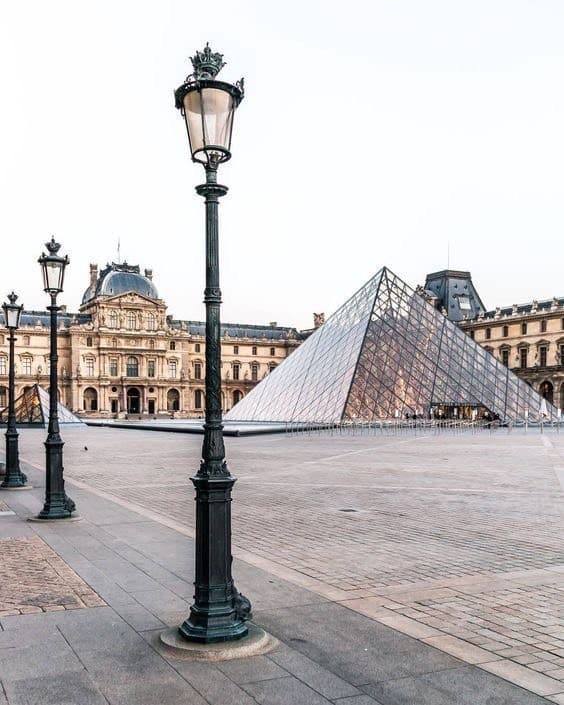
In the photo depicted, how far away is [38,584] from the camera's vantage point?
625 cm

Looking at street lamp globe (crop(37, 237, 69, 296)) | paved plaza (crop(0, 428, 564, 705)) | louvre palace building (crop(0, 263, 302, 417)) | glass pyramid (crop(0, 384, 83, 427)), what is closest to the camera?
paved plaza (crop(0, 428, 564, 705))

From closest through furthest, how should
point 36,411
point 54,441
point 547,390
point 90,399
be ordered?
point 54,441 → point 36,411 → point 547,390 → point 90,399

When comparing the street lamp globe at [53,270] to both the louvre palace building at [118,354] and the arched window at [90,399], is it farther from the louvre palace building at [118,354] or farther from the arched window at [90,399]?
the arched window at [90,399]

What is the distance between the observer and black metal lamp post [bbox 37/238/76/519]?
A: 978 cm

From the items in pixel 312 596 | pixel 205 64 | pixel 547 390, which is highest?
pixel 205 64

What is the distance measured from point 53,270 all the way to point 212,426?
21.2 ft

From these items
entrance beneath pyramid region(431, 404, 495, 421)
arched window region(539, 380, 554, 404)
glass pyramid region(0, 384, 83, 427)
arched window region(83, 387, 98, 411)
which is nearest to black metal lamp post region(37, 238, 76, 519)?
entrance beneath pyramid region(431, 404, 495, 421)

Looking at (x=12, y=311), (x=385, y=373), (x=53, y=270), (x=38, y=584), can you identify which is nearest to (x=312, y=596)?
(x=38, y=584)

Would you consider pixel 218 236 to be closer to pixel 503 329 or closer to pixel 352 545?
pixel 352 545

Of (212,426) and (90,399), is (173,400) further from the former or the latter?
(212,426)

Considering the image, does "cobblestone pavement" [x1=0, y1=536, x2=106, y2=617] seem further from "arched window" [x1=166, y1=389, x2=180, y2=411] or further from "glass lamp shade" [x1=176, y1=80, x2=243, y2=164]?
"arched window" [x1=166, y1=389, x2=180, y2=411]

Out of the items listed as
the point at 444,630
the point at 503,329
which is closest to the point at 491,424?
the point at 444,630

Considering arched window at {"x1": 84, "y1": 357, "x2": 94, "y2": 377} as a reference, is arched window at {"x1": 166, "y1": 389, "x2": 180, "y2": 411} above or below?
below

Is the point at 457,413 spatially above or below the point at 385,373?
below
